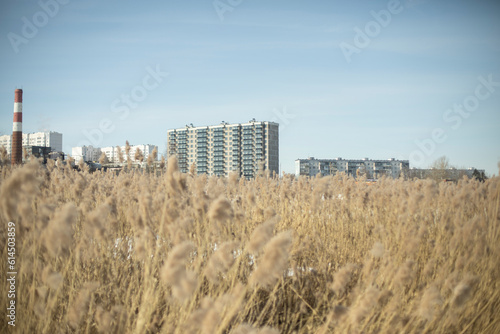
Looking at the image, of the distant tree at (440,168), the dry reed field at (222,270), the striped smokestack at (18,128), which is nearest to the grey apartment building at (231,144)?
the distant tree at (440,168)

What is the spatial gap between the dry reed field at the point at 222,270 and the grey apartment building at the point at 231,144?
9455cm

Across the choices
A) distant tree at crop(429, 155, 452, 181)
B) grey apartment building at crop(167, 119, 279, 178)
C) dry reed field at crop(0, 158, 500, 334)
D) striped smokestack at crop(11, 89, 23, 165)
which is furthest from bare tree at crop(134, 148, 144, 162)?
grey apartment building at crop(167, 119, 279, 178)

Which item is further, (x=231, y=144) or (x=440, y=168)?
(x=231, y=144)

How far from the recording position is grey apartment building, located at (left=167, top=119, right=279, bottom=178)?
9944cm

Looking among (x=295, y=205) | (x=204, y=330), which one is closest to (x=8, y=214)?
(x=204, y=330)

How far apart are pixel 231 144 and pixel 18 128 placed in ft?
285

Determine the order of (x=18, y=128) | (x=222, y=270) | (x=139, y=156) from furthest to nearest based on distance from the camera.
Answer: (x=18, y=128) → (x=139, y=156) → (x=222, y=270)

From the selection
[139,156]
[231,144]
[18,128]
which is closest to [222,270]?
[139,156]

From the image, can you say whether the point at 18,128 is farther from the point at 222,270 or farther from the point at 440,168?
the point at 440,168

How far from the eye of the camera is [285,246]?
1.11 meters

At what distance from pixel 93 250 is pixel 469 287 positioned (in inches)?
77.4

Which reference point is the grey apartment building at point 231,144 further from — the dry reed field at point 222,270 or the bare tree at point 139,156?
the dry reed field at point 222,270

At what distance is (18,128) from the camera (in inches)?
650

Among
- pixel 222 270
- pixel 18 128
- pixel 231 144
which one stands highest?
pixel 231 144
